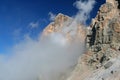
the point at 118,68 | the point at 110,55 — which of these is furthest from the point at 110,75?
the point at 110,55

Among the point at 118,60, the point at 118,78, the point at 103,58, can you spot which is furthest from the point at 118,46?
the point at 118,78

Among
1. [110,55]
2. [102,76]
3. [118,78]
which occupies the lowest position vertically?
[118,78]

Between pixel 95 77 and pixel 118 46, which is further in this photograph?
pixel 118 46

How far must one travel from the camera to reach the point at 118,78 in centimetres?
13288

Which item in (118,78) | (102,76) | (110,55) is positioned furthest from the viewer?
(110,55)

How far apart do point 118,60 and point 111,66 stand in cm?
399

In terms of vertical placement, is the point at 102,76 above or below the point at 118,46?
below

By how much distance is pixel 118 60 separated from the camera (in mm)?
150875

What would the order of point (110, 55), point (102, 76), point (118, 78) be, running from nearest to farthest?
point (118, 78)
point (102, 76)
point (110, 55)

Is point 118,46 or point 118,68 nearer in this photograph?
point 118,68

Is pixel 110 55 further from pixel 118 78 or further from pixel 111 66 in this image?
pixel 118 78

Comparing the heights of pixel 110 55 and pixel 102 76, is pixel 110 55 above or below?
above

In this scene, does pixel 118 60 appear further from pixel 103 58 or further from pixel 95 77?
pixel 103 58

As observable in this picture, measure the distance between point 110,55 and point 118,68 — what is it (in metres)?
50.4
